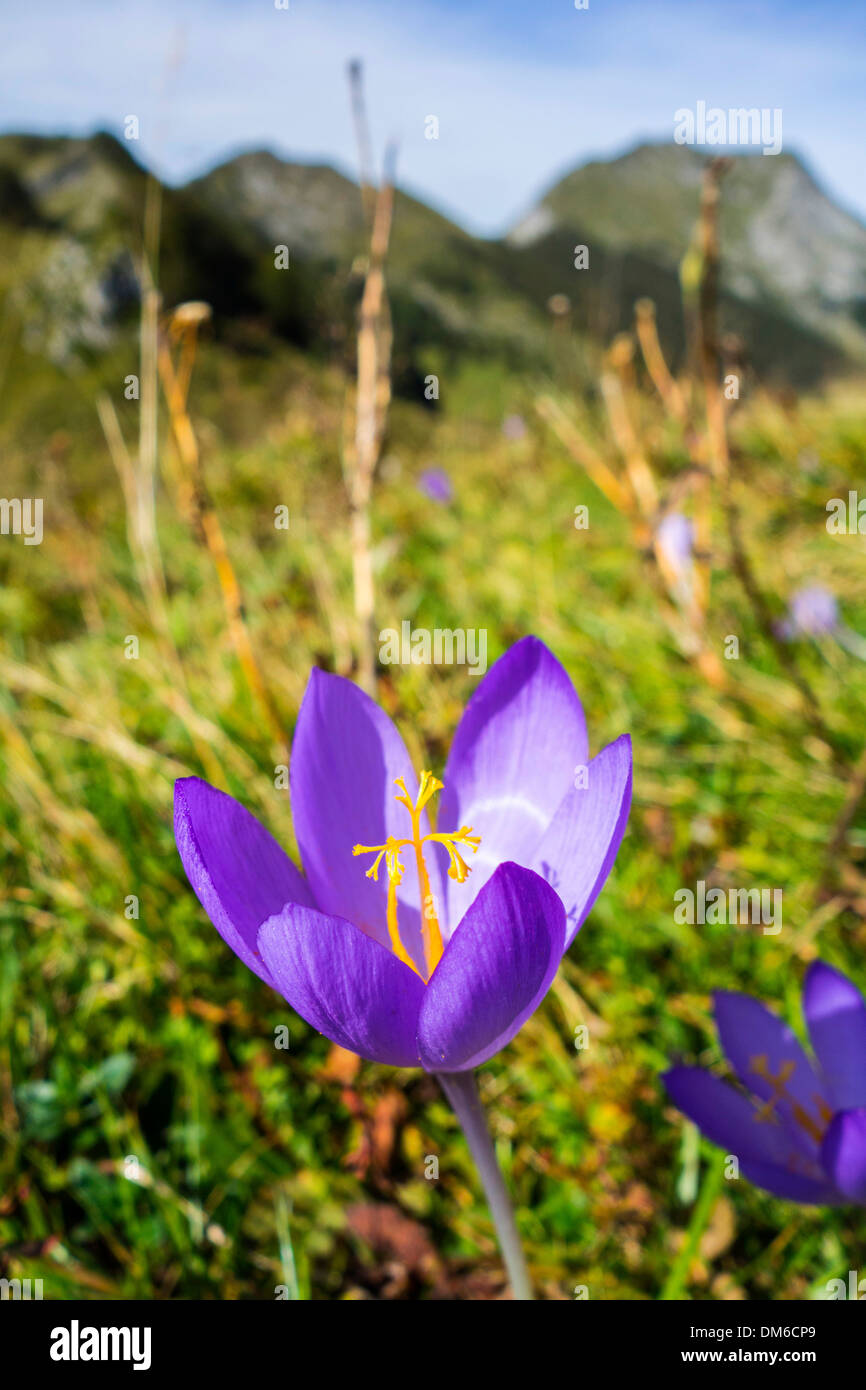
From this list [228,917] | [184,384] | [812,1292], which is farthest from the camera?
[184,384]

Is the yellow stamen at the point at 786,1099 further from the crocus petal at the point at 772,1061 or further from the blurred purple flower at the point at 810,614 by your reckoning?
the blurred purple flower at the point at 810,614

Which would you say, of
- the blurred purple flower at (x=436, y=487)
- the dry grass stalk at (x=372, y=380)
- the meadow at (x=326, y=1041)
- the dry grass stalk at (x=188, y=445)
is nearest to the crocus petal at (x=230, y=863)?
the meadow at (x=326, y=1041)

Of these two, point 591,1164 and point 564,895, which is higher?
point 564,895

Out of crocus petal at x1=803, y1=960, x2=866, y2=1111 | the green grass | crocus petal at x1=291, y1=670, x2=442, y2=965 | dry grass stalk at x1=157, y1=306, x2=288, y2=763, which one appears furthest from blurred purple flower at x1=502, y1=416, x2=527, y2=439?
crocus petal at x1=291, y1=670, x2=442, y2=965

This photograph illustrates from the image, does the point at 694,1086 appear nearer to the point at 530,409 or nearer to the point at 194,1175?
the point at 194,1175

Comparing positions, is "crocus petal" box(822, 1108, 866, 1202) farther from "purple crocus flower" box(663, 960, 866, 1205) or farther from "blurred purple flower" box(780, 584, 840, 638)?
"blurred purple flower" box(780, 584, 840, 638)

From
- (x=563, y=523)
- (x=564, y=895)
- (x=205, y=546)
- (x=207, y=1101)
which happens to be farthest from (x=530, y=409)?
(x=564, y=895)
